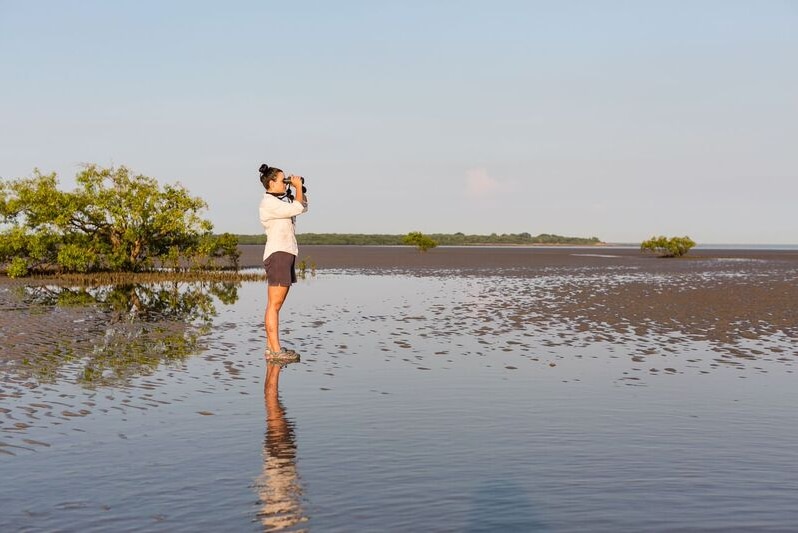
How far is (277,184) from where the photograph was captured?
13.2 m

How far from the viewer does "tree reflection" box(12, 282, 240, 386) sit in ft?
40.6

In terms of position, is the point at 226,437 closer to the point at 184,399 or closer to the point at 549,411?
the point at 184,399

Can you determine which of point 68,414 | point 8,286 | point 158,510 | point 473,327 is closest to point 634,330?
point 473,327

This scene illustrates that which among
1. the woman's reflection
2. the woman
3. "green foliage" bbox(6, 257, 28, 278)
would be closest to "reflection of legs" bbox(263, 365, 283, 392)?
the woman

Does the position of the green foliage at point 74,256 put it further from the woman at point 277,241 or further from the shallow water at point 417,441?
the woman at point 277,241

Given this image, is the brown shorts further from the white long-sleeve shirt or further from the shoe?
the shoe

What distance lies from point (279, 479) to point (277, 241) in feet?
23.2

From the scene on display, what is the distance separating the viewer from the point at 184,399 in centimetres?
991

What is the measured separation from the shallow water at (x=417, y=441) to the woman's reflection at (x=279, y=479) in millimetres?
22

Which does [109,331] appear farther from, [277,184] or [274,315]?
[277,184]

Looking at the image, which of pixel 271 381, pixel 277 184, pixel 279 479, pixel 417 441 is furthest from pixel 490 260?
pixel 279 479

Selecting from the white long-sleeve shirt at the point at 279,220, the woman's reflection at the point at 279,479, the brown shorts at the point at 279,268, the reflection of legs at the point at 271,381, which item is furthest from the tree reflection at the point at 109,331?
the woman's reflection at the point at 279,479

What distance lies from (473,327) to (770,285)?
72.0ft

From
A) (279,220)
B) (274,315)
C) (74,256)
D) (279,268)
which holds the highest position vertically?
(279,220)
